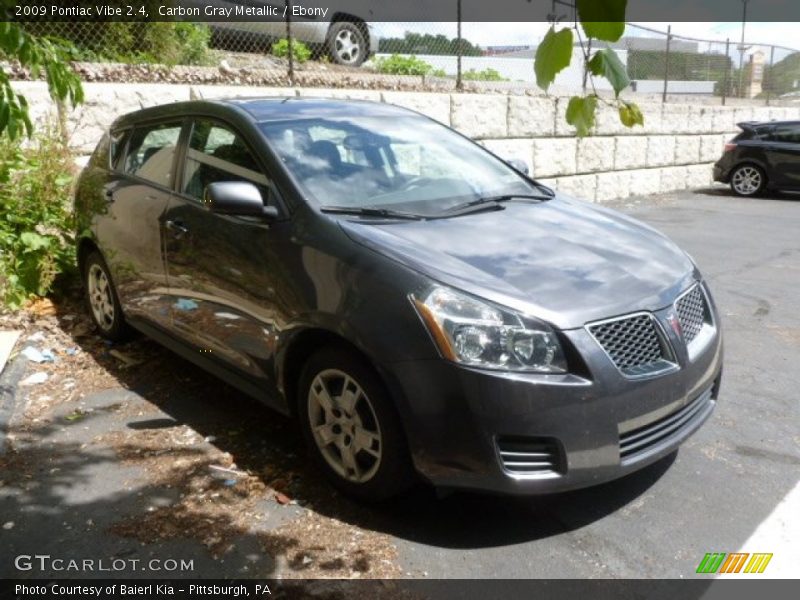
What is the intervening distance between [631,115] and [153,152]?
357 cm

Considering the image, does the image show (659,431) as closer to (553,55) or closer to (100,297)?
(553,55)

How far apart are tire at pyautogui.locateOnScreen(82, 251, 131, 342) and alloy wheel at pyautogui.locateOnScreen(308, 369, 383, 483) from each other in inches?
93.7

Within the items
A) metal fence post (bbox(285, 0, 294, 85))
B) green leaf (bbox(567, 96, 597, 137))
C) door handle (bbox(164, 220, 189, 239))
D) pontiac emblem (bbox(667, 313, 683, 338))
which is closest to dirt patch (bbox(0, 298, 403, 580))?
door handle (bbox(164, 220, 189, 239))

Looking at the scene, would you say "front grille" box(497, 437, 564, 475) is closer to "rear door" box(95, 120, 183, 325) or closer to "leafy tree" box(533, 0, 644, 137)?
"leafy tree" box(533, 0, 644, 137)

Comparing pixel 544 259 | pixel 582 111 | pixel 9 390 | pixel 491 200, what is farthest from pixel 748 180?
pixel 582 111

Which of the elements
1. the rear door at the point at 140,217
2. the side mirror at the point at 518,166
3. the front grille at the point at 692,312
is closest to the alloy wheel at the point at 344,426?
the front grille at the point at 692,312

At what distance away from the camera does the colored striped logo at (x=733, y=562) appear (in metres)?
2.85

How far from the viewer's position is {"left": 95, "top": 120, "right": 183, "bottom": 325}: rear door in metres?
4.41

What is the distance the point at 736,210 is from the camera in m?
12.7

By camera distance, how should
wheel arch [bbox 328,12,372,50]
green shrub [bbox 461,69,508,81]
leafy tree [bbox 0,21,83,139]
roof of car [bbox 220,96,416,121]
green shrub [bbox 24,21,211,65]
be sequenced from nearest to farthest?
leafy tree [bbox 0,21,83,139], roof of car [bbox 220,96,416,121], green shrub [bbox 24,21,211,65], wheel arch [bbox 328,12,372,50], green shrub [bbox 461,69,508,81]

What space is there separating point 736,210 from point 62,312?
10890 mm

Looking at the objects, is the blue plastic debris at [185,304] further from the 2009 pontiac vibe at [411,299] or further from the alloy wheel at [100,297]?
the alloy wheel at [100,297]

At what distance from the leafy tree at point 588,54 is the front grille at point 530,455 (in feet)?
4.44

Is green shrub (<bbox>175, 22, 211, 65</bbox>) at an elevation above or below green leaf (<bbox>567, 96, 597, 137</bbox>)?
above
